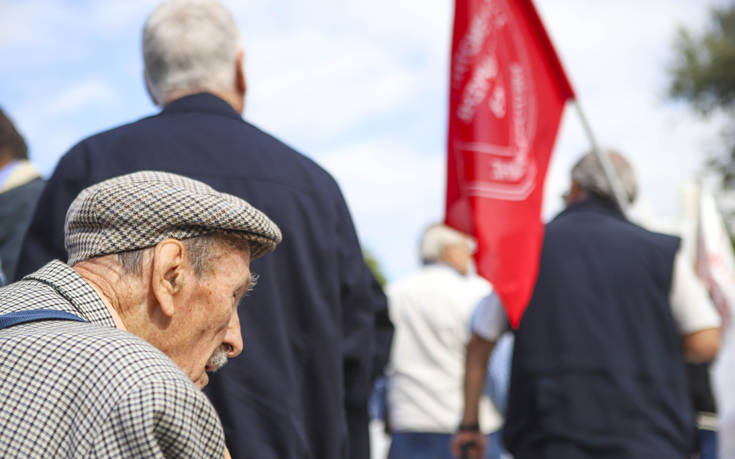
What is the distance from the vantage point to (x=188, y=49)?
2773 mm

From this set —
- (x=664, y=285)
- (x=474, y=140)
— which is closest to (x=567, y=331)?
(x=664, y=285)

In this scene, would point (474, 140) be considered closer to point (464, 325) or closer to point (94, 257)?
point (464, 325)

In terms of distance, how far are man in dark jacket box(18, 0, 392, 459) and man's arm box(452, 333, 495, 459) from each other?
1.43 meters

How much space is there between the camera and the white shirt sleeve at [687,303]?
3572 mm

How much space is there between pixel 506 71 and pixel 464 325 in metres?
1.96

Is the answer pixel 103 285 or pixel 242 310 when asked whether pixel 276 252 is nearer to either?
pixel 242 310

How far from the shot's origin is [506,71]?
4211mm

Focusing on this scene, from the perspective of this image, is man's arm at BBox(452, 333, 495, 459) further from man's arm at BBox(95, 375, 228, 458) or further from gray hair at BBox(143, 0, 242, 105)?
man's arm at BBox(95, 375, 228, 458)

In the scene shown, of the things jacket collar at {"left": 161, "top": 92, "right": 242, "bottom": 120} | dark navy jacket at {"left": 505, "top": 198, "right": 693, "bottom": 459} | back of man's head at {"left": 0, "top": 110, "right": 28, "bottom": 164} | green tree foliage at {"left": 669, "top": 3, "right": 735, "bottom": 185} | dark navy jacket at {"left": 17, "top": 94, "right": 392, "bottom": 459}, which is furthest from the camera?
green tree foliage at {"left": 669, "top": 3, "right": 735, "bottom": 185}

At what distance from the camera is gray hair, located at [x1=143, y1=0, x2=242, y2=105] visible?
2777 millimetres

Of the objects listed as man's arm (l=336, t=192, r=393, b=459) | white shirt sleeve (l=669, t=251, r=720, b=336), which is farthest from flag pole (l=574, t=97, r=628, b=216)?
man's arm (l=336, t=192, r=393, b=459)

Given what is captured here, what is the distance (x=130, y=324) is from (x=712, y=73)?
960 inches

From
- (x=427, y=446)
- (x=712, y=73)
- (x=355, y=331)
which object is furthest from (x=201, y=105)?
(x=712, y=73)

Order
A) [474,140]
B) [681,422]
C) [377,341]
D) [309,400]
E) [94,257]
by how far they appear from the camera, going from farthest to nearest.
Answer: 1. [474,140]
2. [681,422]
3. [377,341]
4. [309,400]
5. [94,257]
